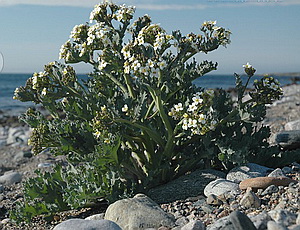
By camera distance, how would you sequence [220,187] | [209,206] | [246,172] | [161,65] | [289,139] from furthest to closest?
[289,139] → [246,172] → [220,187] → [161,65] → [209,206]

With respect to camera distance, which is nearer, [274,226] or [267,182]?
[274,226]

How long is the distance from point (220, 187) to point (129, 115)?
1086 millimetres

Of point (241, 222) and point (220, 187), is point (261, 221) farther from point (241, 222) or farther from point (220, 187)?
point (220, 187)

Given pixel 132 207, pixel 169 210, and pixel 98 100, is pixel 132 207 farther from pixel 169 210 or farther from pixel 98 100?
pixel 98 100

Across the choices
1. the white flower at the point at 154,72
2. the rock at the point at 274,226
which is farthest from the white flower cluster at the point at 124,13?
the rock at the point at 274,226

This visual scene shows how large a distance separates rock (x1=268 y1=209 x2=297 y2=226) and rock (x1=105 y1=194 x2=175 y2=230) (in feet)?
2.85

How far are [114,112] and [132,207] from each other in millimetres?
895

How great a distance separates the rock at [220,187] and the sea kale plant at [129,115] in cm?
27

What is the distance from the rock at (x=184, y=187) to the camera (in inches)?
171

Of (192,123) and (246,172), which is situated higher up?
(192,123)

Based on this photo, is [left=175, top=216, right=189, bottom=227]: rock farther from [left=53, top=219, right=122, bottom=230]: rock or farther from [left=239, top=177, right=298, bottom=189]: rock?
[left=239, top=177, right=298, bottom=189]: rock

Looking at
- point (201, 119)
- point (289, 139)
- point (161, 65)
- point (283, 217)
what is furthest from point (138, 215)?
point (289, 139)

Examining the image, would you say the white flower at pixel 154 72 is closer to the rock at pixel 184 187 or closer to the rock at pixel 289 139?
the rock at pixel 184 187

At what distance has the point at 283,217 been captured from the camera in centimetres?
305
